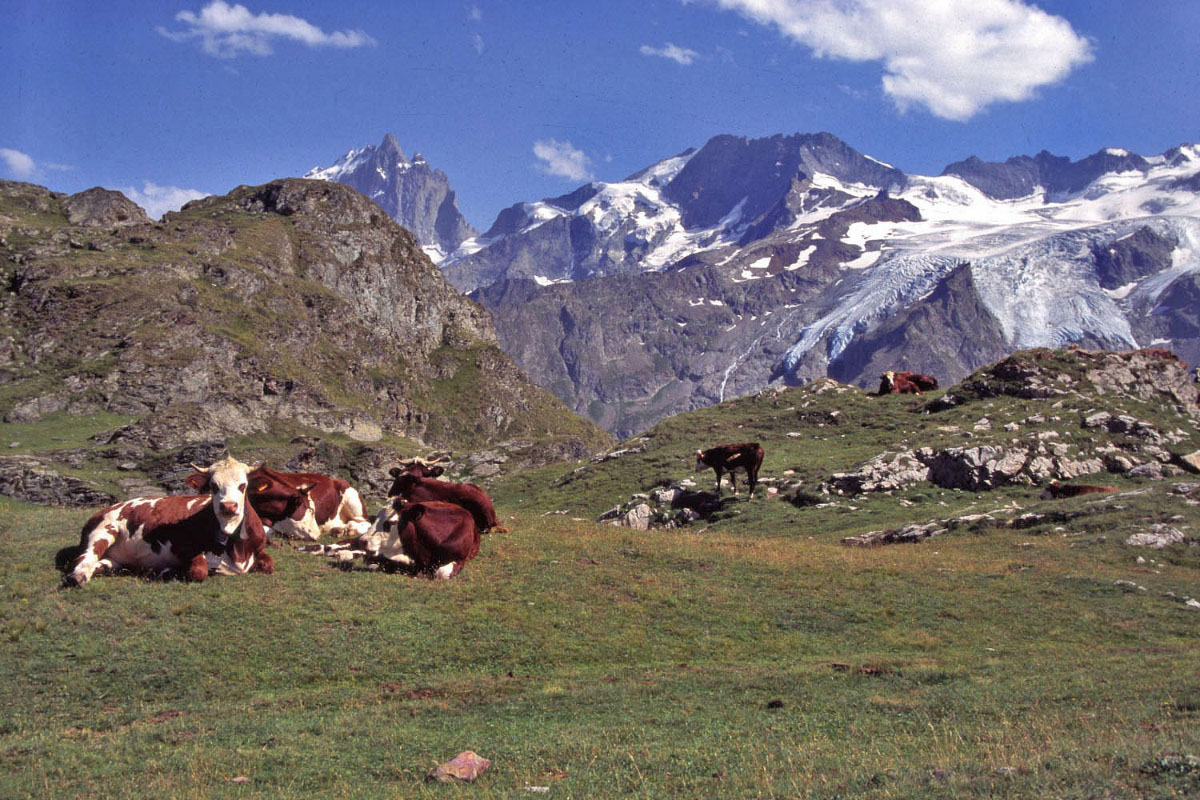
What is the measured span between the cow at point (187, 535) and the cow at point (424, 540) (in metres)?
2.51

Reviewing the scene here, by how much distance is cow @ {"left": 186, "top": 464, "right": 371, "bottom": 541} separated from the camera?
20.9 m

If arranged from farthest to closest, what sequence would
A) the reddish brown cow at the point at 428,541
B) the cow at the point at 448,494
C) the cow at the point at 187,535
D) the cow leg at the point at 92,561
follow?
the cow at the point at 448,494 < the reddish brown cow at the point at 428,541 < the cow at the point at 187,535 < the cow leg at the point at 92,561

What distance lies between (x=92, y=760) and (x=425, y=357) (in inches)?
7520

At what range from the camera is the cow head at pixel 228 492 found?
16859 millimetres

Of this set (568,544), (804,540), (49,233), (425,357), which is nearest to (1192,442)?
(804,540)

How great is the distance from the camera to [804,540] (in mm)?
28750

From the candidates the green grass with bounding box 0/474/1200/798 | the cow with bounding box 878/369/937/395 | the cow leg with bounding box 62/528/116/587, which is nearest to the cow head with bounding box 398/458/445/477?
the green grass with bounding box 0/474/1200/798

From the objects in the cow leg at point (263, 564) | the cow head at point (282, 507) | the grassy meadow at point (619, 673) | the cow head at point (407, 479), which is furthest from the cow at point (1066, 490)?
the cow leg at point (263, 564)

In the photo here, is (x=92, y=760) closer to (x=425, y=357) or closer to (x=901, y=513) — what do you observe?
(x=901, y=513)

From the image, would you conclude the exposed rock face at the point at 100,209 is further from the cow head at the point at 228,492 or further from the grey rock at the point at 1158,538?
the grey rock at the point at 1158,538

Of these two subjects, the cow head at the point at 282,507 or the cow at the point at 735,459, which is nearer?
the cow head at the point at 282,507

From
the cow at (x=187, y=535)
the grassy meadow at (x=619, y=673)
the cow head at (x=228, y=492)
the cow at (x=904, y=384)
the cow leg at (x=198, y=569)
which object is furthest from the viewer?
the cow at (x=904, y=384)

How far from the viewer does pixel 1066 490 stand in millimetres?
33406

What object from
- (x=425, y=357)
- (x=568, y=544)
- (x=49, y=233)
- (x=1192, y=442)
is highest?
(x=49, y=233)
